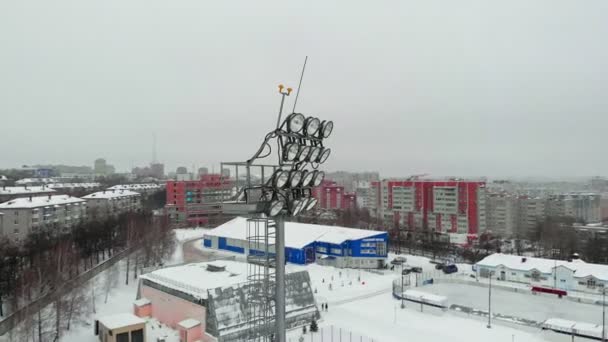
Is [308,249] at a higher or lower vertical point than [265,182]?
lower

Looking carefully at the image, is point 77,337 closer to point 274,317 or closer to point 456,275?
point 274,317

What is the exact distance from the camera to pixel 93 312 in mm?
16797

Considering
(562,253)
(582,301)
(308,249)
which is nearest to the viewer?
(582,301)

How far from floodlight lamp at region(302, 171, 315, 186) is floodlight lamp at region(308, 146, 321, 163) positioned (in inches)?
8.2

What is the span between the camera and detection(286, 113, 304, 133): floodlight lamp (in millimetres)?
5484

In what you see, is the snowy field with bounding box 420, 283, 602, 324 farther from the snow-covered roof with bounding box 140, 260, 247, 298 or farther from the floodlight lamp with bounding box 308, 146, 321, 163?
the floodlight lamp with bounding box 308, 146, 321, 163

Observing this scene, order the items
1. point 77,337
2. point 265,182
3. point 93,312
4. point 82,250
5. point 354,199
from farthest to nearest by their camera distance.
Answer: point 354,199
point 82,250
point 93,312
point 77,337
point 265,182

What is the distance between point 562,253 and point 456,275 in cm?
1516

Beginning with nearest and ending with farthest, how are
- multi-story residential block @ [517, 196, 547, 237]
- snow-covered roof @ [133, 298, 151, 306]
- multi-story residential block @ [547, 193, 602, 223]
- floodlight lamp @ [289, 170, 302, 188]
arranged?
floodlight lamp @ [289, 170, 302, 188], snow-covered roof @ [133, 298, 151, 306], multi-story residential block @ [517, 196, 547, 237], multi-story residential block @ [547, 193, 602, 223]

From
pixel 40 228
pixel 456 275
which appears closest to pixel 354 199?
pixel 456 275

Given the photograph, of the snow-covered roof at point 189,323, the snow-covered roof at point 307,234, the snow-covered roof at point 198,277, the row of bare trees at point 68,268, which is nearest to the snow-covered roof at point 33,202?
the row of bare trees at point 68,268

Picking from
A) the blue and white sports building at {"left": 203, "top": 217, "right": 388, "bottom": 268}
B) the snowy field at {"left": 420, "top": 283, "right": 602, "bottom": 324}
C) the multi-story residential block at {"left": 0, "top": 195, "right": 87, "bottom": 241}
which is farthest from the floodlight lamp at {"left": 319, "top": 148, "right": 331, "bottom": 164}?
the multi-story residential block at {"left": 0, "top": 195, "right": 87, "bottom": 241}

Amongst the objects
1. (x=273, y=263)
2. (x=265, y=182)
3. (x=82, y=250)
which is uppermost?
(x=265, y=182)

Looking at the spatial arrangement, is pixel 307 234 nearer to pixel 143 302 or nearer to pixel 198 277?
pixel 198 277
